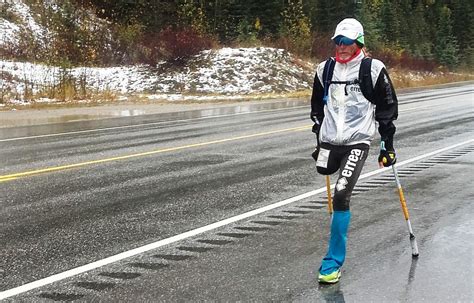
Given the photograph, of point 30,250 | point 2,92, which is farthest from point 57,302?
point 2,92

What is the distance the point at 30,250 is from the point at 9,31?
28.4 metres

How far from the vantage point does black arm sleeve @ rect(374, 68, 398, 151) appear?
4883mm

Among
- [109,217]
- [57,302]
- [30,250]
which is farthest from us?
[109,217]

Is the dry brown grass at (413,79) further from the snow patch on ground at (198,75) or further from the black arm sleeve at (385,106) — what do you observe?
the black arm sleeve at (385,106)

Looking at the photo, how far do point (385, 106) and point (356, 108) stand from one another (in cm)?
26

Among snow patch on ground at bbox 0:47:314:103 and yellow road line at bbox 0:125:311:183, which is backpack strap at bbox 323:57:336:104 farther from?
snow patch on ground at bbox 0:47:314:103

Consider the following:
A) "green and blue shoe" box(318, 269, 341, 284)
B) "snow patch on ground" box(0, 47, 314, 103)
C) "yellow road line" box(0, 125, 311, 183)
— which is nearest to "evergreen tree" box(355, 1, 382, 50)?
"snow patch on ground" box(0, 47, 314, 103)

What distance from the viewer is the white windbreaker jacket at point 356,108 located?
490 cm

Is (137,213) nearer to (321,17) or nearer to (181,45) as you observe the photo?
(181,45)

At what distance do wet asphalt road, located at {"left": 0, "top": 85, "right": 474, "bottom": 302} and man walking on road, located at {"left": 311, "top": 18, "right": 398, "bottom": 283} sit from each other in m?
0.45

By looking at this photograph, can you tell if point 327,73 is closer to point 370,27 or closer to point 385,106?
point 385,106

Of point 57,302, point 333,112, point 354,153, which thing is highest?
point 333,112

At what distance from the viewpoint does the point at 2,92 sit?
22969mm

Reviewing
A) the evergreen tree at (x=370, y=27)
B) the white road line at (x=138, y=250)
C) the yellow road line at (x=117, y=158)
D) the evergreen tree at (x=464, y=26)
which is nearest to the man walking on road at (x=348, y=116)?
the white road line at (x=138, y=250)
